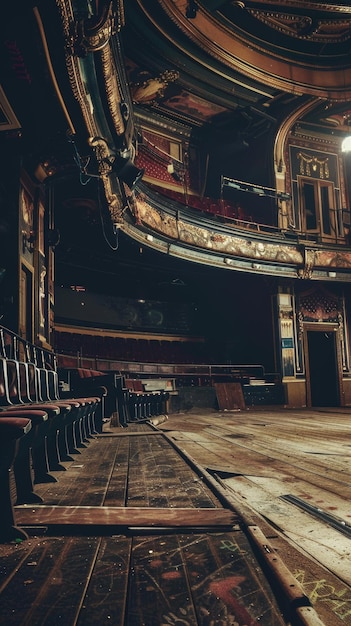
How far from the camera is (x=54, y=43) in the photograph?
10.7 ft

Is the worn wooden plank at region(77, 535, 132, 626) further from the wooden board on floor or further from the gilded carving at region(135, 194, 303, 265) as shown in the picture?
the wooden board on floor

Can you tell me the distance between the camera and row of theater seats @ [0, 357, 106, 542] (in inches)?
46.3

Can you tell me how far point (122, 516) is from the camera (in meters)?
1.37

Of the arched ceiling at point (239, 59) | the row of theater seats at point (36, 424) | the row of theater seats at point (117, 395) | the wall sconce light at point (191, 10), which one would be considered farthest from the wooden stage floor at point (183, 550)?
the wall sconce light at point (191, 10)

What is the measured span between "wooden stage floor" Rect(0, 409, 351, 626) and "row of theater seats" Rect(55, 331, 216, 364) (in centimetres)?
609

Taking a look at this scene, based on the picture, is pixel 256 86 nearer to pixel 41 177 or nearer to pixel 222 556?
pixel 41 177

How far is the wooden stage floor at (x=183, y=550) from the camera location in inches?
32.0

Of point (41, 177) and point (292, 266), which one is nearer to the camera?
point (41, 177)

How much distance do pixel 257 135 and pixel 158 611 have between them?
35.4ft

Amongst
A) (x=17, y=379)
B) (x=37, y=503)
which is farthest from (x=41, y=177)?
(x=37, y=503)

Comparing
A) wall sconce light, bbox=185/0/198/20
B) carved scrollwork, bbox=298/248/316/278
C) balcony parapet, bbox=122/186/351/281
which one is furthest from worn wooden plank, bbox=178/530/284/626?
carved scrollwork, bbox=298/248/316/278

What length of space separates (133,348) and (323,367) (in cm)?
495

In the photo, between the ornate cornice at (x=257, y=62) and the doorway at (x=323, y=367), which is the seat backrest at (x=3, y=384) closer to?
the ornate cornice at (x=257, y=62)

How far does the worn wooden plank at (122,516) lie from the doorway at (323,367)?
9.66m
